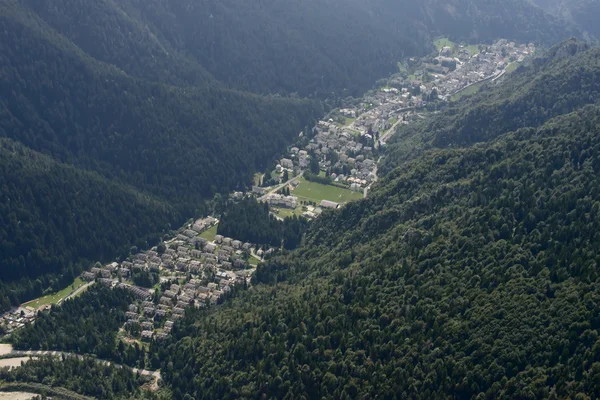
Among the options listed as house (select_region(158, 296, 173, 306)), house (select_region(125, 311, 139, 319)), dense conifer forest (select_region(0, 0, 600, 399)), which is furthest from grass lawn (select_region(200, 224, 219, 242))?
house (select_region(125, 311, 139, 319))

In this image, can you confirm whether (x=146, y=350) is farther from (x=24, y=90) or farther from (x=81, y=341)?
(x=24, y=90)

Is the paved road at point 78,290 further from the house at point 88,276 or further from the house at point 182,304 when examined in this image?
the house at point 182,304

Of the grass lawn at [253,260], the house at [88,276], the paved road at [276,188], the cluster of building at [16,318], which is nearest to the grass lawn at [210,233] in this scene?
the grass lawn at [253,260]

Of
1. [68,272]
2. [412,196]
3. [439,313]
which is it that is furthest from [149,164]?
[439,313]

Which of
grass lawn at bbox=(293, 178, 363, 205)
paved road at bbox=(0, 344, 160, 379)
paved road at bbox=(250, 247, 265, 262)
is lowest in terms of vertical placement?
paved road at bbox=(0, 344, 160, 379)

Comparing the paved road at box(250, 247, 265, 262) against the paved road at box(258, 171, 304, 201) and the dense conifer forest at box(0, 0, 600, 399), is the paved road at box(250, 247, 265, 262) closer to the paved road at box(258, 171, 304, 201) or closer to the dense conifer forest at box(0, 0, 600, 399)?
the dense conifer forest at box(0, 0, 600, 399)

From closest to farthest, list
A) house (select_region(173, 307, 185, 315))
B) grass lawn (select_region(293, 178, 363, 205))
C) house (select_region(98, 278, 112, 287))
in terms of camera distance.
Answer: house (select_region(173, 307, 185, 315))
house (select_region(98, 278, 112, 287))
grass lawn (select_region(293, 178, 363, 205))
